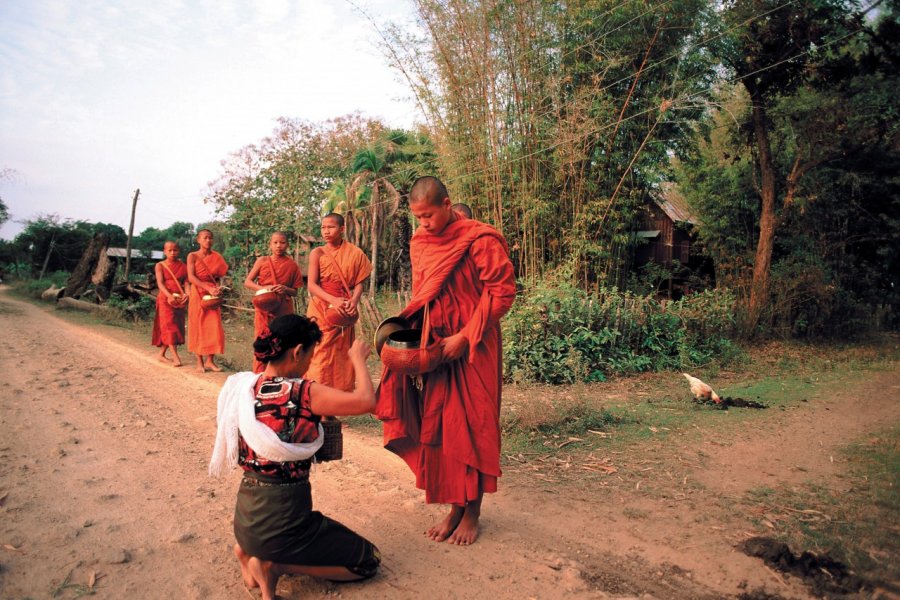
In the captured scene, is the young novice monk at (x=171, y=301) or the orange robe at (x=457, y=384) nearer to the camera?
the orange robe at (x=457, y=384)

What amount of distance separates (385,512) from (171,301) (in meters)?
6.50

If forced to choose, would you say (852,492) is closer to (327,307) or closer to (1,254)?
(327,307)

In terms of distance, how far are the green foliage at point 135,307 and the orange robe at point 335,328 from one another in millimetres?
10522

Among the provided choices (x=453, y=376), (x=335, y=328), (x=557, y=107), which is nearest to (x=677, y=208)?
(x=557, y=107)

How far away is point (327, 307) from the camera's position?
5.96 metres

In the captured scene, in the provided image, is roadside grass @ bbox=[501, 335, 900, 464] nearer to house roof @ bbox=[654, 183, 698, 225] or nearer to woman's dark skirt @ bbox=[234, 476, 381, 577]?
woman's dark skirt @ bbox=[234, 476, 381, 577]

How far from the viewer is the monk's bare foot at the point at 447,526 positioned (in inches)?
137

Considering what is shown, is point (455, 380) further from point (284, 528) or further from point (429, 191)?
point (284, 528)

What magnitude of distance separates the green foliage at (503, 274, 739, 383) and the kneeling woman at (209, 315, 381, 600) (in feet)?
17.4

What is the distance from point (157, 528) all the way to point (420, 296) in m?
1.97

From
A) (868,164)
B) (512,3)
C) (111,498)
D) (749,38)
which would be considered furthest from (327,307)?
(868,164)

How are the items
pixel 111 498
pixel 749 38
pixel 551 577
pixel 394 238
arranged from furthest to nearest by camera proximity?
pixel 394 238
pixel 749 38
pixel 111 498
pixel 551 577

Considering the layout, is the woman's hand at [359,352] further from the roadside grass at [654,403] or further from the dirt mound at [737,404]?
the dirt mound at [737,404]

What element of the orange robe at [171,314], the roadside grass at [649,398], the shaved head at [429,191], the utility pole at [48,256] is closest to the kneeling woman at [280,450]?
the shaved head at [429,191]
